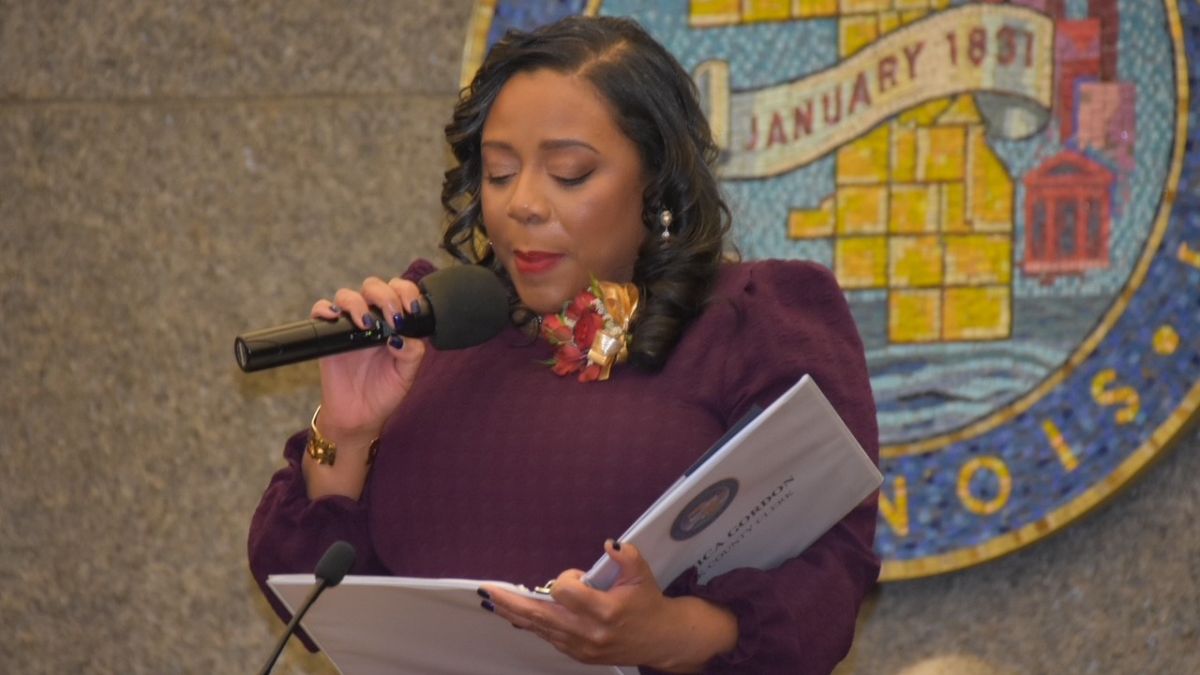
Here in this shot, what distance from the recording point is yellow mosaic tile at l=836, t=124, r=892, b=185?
2.27 meters

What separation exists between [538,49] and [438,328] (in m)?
0.31

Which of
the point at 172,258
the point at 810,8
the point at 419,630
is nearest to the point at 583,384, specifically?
the point at 419,630

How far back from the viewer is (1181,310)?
7.11 ft

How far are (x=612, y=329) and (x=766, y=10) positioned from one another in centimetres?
89

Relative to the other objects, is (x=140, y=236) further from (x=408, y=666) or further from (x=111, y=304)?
(x=408, y=666)

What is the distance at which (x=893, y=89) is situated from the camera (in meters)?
2.26

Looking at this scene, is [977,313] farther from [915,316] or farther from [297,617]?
[297,617]

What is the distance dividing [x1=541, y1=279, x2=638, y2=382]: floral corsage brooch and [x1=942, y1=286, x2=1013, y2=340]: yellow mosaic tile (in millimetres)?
775

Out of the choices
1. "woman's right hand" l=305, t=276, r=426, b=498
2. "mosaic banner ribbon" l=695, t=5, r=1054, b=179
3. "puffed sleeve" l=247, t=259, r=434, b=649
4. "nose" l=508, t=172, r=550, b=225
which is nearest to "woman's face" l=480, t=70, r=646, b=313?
"nose" l=508, t=172, r=550, b=225

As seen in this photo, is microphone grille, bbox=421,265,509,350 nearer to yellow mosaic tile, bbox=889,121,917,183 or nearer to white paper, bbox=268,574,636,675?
white paper, bbox=268,574,636,675

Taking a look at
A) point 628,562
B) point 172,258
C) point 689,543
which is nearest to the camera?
point 628,562

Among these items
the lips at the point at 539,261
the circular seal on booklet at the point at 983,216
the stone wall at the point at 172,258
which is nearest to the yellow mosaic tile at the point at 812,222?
the circular seal on booklet at the point at 983,216

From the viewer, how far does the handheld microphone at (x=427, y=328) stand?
1295mm

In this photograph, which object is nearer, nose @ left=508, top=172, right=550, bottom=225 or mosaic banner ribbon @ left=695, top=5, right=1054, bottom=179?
nose @ left=508, top=172, right=550, bottom=225
